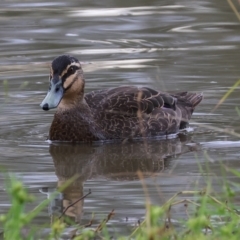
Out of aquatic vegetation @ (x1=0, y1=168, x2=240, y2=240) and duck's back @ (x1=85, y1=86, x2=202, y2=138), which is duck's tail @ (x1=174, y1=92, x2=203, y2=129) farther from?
aquatic vegetation @ (x1=0, y1=168, x2=240, y2=240)

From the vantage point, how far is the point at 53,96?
30.2 feet

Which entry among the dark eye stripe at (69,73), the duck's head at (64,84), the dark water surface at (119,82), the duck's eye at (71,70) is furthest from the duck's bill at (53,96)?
the dark water surface at (119,82)

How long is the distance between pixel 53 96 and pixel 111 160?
3.01 ft

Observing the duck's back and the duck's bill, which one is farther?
the duck's back

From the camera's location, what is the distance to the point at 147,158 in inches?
348

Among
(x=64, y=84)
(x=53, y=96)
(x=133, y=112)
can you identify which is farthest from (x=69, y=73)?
(x=133, y=112)

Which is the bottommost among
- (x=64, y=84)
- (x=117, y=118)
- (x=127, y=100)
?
(x=117, y=118)

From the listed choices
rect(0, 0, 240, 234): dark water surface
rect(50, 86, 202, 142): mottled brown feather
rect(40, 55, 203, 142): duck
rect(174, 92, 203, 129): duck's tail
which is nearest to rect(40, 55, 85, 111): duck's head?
rect(40, 55, 203, 142): duck

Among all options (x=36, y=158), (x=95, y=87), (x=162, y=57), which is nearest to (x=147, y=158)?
(x=36, y=158)

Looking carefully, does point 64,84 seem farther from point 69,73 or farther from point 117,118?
point 117,118

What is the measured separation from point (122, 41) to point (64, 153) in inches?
213

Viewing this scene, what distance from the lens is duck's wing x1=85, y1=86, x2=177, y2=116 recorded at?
32.4ft

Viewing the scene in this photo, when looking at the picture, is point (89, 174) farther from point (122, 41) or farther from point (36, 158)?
point (122, 41)

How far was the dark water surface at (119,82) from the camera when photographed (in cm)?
745
